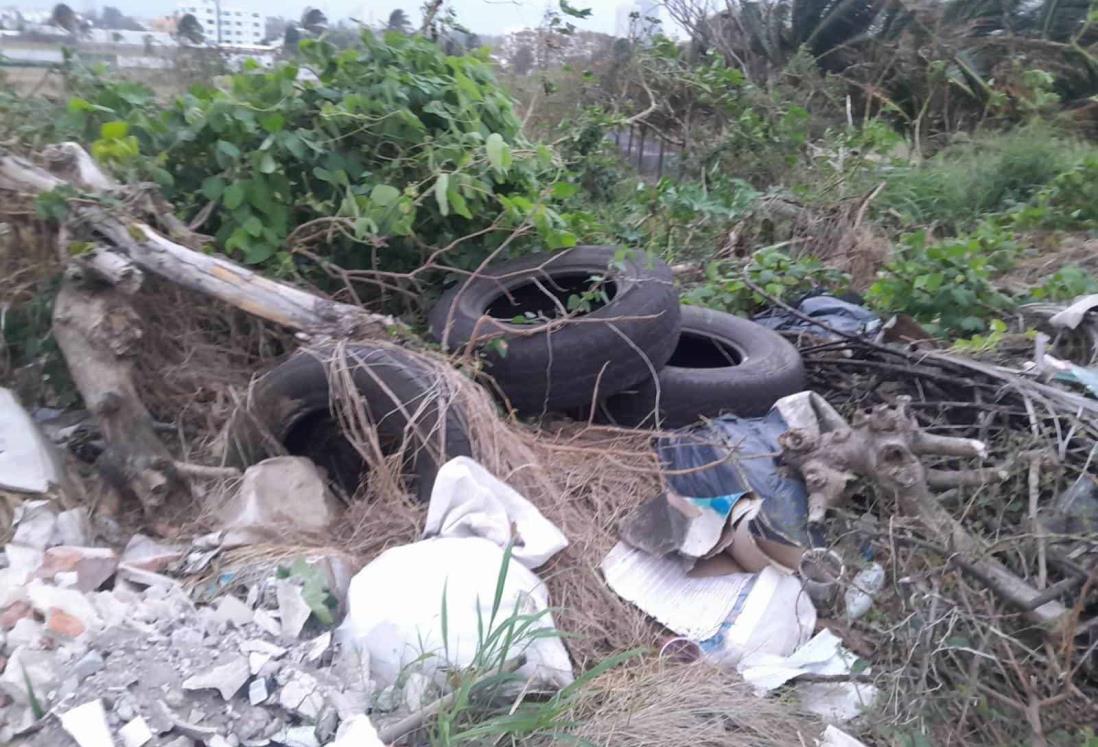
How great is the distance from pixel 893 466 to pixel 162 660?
6.77 ft

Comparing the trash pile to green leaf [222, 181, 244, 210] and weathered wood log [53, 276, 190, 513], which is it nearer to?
weathered wood log [53, 276, 190, 513]

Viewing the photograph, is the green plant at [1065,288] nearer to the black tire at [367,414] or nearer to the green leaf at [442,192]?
the green leaf at [442,192]

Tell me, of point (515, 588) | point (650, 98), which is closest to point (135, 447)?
point (515, 588)

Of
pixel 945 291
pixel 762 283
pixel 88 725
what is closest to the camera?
pixel 88 725

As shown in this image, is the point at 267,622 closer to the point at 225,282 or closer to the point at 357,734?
the point at 357,734

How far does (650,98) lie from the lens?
318 inches

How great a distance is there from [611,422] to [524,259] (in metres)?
0.81

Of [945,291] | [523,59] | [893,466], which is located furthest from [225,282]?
[523,59]

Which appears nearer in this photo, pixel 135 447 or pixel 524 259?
pixel 135 447

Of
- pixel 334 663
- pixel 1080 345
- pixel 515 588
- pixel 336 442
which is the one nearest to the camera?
pixel 334 663

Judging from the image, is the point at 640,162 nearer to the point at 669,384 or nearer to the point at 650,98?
the point at 650,98

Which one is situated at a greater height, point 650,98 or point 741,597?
point 650,98

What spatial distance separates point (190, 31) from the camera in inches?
215

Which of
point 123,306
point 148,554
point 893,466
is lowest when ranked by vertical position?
point 148,554
